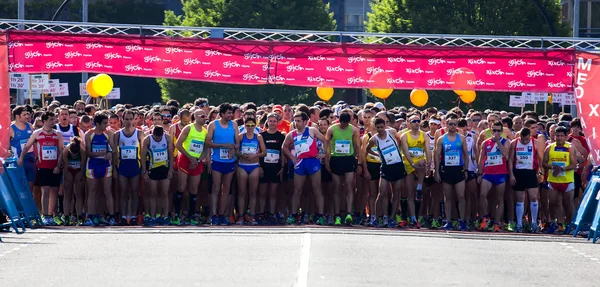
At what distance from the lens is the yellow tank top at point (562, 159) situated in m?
19.3

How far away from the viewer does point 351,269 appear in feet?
41.3

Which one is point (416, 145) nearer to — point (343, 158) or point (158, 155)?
point (343, 158)

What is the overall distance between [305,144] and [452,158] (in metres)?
2.31

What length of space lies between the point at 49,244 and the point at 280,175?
4.88 metres

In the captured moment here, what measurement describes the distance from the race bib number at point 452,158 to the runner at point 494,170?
44 cm

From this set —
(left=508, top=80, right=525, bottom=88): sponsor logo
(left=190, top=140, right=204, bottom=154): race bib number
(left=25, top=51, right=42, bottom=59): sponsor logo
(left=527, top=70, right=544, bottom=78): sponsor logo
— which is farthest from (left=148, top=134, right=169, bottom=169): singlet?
(left=527, top=70, right=544, bottom=78): sponsor logo

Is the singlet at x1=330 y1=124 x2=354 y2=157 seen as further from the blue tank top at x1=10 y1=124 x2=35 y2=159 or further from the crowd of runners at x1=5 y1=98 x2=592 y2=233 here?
the blue tank top at x1=10 y1=124 x2=35 y2=159

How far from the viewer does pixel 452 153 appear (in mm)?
19188

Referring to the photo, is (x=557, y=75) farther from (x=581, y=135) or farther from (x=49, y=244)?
(x=49, y=244)

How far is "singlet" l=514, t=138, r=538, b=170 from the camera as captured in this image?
63.2 ft

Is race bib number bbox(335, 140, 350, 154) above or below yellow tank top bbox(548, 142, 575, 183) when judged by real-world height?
above

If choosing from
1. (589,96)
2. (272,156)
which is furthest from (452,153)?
(272,156)

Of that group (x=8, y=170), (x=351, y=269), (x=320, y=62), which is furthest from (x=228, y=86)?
(x=351, y=269)

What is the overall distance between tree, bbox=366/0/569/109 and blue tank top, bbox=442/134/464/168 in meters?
28.0
